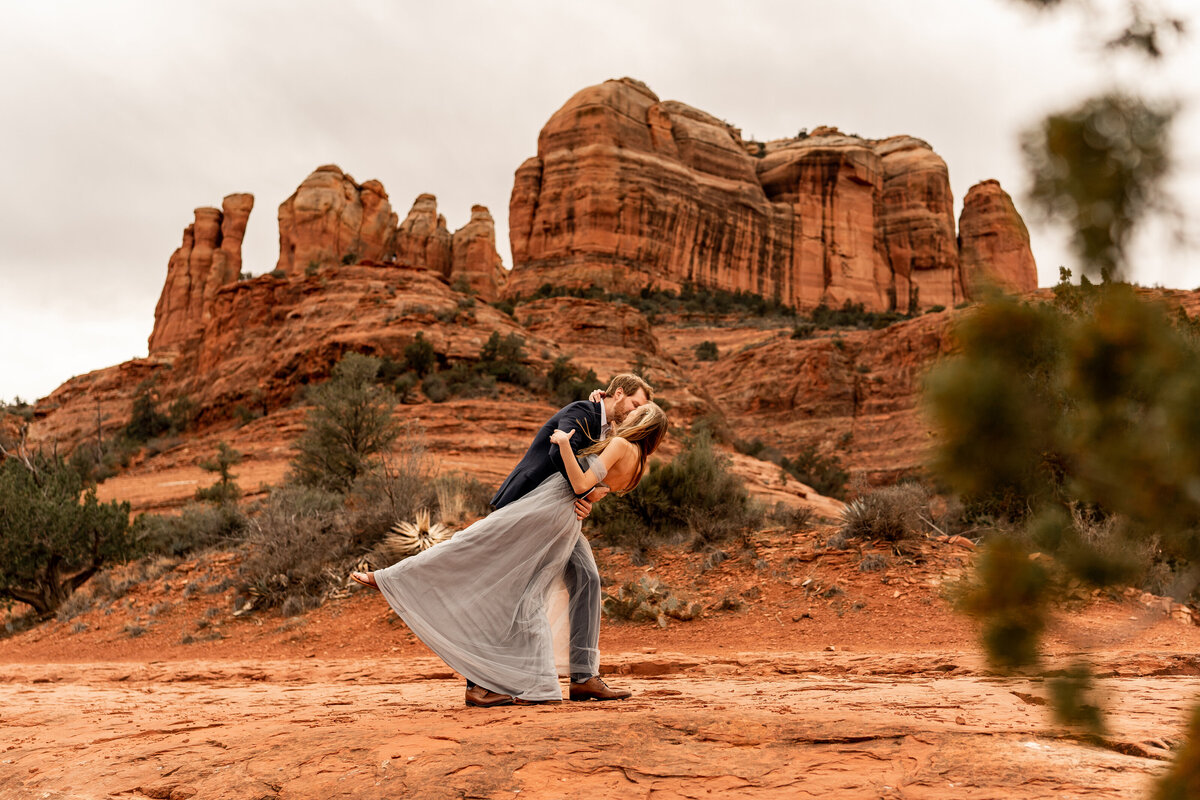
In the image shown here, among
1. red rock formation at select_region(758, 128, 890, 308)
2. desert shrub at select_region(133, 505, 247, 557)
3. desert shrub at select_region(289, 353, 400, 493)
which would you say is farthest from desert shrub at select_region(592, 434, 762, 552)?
red rock formation at select_region(758, 128, 890, 308)

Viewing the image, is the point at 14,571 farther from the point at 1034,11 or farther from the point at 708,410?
the point at 708,410

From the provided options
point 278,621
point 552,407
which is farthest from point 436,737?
point 552,407

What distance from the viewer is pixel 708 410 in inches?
1222

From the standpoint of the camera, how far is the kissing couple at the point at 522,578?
402 centimetres

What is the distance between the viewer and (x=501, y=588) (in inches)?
161

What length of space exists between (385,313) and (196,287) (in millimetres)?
46022

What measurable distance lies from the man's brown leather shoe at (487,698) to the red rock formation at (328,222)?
56750 mm

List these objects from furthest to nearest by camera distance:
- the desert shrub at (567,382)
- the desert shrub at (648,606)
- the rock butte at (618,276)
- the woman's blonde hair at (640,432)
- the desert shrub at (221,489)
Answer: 1. the rock butte at (618,276)
2. the desert shrub at (567,382)
3. the desert shrub at (221,489)
4. the desert shrub at (648,606)
5. the woman's blonde hair at (640,432)

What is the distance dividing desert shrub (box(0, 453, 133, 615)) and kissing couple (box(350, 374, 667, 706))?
10.9m

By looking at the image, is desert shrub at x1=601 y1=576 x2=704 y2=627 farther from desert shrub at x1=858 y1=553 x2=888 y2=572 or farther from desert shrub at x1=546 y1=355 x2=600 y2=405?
desert shrub at x1=546 y1=355 x2=600 y2=405

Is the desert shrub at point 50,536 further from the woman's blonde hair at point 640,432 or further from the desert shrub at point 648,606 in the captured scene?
the woman's blonde hair at point 640,432

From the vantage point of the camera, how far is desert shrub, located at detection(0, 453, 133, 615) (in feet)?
40.0

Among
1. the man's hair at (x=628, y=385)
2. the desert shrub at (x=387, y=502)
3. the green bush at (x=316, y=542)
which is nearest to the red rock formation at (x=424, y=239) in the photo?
the desert shrub at (x=387, y=502)

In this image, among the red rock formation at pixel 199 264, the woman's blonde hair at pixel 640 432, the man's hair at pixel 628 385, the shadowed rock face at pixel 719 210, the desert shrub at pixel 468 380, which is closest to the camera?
the woman's blonde hair at pixel 640 432
